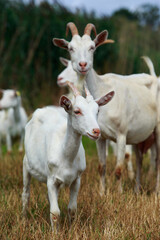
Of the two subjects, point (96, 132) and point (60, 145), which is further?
point (60, 145)

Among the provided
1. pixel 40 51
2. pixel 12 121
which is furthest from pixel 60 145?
pixel 40 51

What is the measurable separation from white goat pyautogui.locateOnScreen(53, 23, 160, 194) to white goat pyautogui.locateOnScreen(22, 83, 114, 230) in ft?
2.86

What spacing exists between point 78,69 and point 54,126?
0.95 metres

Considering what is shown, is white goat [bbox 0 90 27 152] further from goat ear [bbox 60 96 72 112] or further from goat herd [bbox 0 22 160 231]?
goat ear [bbox 60 96 72 112]

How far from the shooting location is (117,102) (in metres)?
5.56

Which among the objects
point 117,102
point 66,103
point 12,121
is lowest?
point 12,121

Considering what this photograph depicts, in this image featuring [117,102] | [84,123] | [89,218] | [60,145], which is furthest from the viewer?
[117,102]

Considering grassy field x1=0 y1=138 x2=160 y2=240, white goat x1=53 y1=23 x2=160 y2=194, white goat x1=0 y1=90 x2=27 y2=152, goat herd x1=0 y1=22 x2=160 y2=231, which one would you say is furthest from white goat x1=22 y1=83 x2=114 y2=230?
white goat x1=0 y1=90 x2=27 y2=152

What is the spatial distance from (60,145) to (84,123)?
0.56 m

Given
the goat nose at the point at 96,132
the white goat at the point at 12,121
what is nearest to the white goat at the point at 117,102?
the goat nose at the point at 96,132

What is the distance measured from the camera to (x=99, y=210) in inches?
173

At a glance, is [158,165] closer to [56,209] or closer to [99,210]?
[99,210]

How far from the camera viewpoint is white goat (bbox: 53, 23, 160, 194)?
17.0 feet

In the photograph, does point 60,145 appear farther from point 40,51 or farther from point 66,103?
point 40,51
